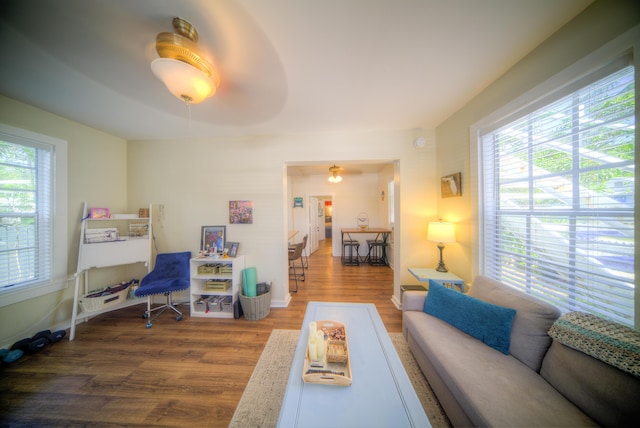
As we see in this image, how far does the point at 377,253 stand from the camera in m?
5.29

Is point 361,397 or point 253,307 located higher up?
point 361,397

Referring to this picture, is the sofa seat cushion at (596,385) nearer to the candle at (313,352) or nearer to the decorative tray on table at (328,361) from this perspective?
the decorative tray on table at (328,361)

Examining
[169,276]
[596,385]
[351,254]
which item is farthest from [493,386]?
[351,254]

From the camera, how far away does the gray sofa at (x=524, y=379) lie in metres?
0.83

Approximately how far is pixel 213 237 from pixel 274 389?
213 centimetres

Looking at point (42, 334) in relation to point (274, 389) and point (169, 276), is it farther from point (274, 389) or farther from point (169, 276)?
point (274, 389)

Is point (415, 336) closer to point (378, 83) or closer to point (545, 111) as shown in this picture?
point (545, 111)

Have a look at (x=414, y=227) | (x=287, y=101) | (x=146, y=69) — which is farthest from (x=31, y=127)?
(x=414, y=227)

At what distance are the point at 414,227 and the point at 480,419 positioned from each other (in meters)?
2.03

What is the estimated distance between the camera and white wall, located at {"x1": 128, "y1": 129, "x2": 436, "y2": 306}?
2641 millimetres

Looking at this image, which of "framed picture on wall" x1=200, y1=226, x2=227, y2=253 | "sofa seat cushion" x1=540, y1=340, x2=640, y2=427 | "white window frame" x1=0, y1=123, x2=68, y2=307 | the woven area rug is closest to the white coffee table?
the woven area rug

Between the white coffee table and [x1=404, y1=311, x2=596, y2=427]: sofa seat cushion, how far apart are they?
30cm

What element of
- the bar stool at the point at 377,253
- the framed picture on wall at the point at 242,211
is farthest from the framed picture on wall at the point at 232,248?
the bar stool at the point at 377,253

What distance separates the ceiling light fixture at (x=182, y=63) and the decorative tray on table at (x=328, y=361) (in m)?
1.84
